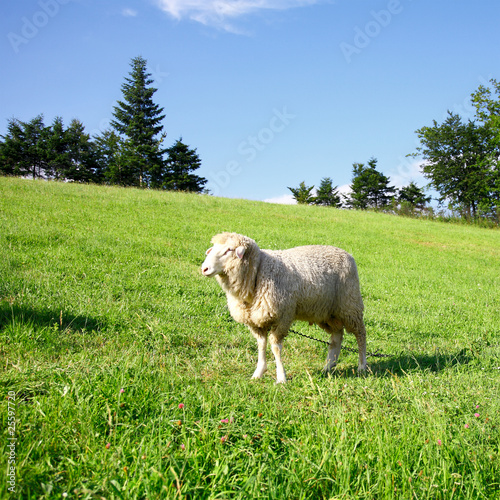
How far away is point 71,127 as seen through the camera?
54188mm

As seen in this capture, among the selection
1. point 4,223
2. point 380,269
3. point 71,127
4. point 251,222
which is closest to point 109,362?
point 4,223

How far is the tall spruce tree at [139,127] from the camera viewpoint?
156 ft

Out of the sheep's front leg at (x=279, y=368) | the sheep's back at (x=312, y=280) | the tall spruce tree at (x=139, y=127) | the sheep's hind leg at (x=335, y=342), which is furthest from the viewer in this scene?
the tall spruce tree at (x=139, y=127)

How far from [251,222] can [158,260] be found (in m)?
10.8

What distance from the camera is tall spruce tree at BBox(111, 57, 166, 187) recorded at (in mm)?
47656

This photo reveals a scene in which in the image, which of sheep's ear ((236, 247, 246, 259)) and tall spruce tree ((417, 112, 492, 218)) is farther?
tall spruce tree ((417, 112, 492, 218))

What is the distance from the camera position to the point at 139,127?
4953cm

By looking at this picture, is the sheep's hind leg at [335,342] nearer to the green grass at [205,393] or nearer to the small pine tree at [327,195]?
the green grass at [205,393]

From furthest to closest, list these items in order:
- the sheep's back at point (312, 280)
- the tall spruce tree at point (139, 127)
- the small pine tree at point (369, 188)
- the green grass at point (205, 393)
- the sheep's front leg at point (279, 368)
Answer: the small pine tree at point (369, 188) → the tall spruce tree at point (139, 127) → the sheep's back at point (312, 280) → the sheep's front leg at point (279, 368) → the green grass at point (205, 393)

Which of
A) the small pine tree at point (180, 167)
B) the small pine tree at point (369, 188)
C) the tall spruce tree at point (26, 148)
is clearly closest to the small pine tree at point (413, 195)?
the small pine tree at point (369, 188)

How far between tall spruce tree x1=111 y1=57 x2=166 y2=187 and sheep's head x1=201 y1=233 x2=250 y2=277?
148ft

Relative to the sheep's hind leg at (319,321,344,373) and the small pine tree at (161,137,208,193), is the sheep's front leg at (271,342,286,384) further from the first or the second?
the small pine tree at (161,137,208,193)

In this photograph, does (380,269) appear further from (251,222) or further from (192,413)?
(192,413)

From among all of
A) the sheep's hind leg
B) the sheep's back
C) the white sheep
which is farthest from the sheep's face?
the sheep's hind leg
